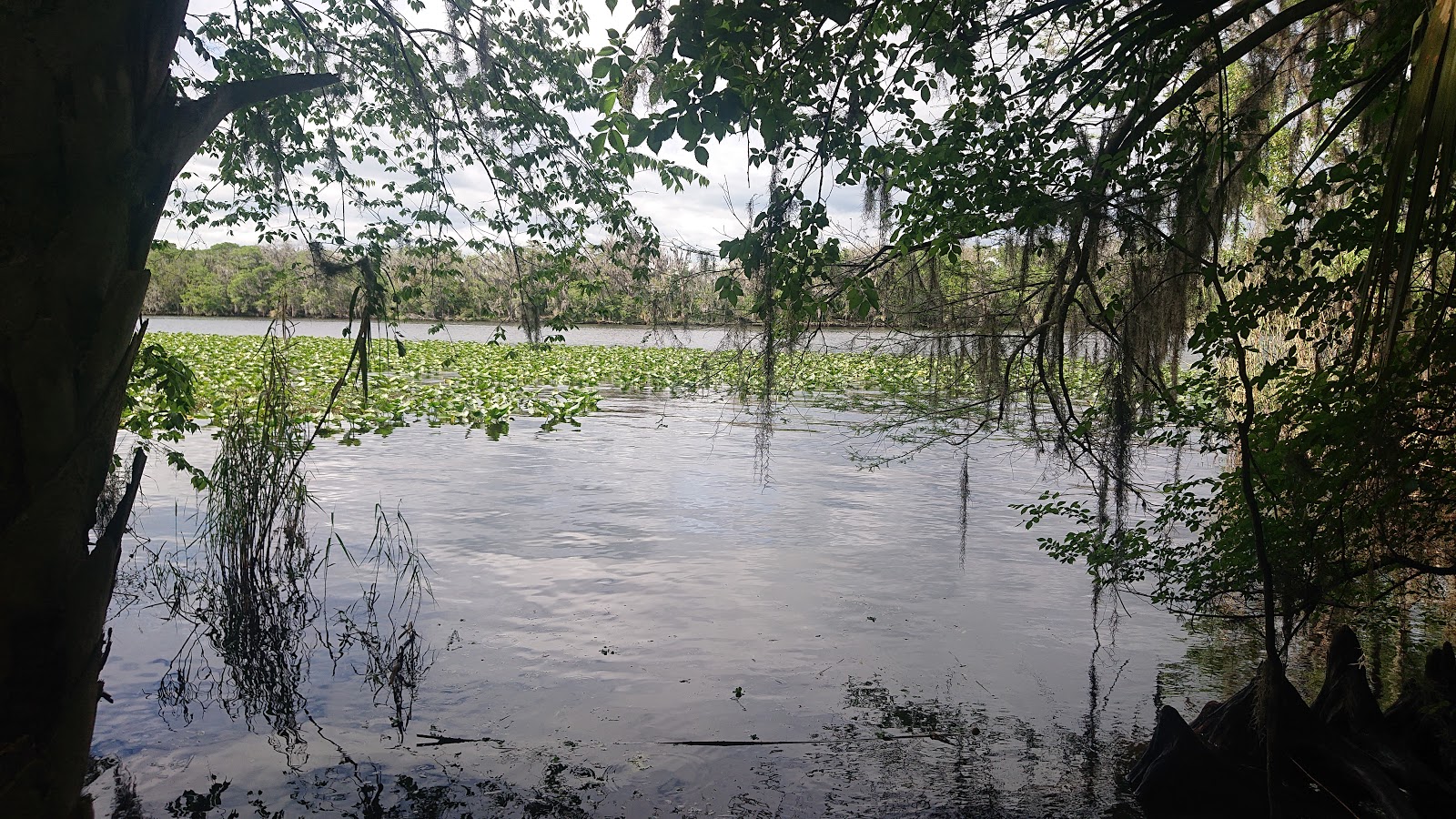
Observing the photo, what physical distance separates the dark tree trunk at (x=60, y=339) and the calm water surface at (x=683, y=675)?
224 centimetres

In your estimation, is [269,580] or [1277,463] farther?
[269,580]

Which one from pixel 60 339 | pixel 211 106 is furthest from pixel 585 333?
pixel 60 339

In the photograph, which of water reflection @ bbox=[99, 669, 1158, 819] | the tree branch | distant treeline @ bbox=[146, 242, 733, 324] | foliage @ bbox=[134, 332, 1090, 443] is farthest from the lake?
the tree branch

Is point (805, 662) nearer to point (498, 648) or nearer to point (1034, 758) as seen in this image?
point (1034, 758)

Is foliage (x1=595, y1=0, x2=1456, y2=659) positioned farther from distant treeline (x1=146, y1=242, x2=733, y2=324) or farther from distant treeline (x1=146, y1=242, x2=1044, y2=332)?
distant treeline (x1=146, y1=242, x2=733, y2=324)

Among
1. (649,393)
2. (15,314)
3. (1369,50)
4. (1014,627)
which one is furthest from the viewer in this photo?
(649,393)

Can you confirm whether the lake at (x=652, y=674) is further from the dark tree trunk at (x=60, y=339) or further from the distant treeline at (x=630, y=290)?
the dark tree trunk at (x=60, y=339)

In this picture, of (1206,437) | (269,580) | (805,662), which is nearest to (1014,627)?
(805,662)

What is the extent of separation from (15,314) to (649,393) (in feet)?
55.4

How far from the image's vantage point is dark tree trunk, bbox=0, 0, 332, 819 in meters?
1.34

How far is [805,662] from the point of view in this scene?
505 centimetres

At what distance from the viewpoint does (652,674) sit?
4.81 metres

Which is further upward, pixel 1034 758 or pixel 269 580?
pixel 269 580

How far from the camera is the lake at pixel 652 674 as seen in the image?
362 cm
